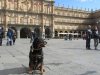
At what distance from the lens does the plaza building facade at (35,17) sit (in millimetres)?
66000

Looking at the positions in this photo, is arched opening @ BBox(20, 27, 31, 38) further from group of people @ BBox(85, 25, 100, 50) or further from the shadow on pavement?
the shadow on pavement

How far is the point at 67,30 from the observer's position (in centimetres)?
8662

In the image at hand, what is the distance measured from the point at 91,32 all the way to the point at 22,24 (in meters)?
51.9

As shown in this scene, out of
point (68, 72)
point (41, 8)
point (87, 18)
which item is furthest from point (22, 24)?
point (68, 72)

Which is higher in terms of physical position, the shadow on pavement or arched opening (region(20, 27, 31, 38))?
the shadow on pavement

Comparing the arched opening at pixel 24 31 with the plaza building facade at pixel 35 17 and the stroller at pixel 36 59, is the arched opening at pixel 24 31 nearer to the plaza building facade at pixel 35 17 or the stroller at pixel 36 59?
the plaza building facade at pixel 35 17

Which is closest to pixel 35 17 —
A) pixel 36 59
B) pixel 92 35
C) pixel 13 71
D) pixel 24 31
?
pixel 24 31

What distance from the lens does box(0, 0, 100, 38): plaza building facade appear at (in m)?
66.0

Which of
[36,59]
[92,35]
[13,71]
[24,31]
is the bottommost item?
[24,31]

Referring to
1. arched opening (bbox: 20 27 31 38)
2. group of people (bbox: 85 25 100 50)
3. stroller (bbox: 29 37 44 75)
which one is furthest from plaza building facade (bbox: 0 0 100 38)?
stroller (bbox: 29 37 44 75)

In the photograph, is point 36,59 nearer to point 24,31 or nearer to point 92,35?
point 92,35

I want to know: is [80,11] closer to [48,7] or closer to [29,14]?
[48,7]

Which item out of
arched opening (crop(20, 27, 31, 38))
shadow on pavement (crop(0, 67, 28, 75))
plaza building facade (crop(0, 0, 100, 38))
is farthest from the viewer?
arched opening (crop(20, 27, 31, 38))

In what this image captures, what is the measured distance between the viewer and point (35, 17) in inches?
2835
